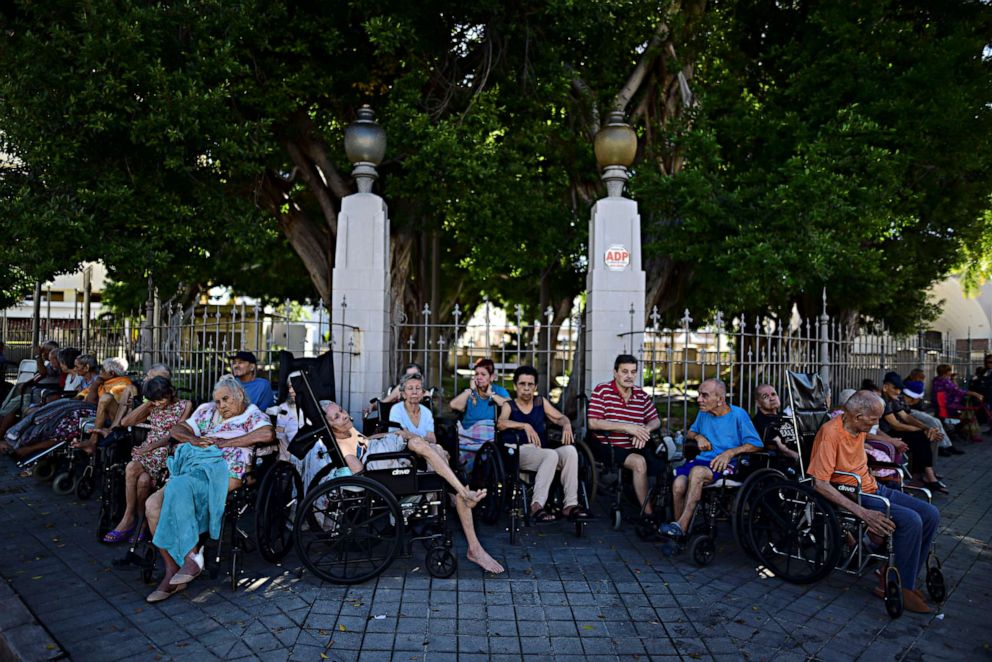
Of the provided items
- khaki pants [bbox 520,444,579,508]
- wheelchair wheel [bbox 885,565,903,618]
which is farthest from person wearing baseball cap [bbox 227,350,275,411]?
wheelchair wheel [bbox 885,565,903,618]

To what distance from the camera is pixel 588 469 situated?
6402 mm

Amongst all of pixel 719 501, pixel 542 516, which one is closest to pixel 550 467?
pixel 542 516

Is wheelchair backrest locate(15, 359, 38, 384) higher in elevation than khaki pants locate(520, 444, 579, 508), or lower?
higher

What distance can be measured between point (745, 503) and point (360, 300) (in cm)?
449

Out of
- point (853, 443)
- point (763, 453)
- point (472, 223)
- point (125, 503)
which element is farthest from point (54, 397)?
point (853, 443)

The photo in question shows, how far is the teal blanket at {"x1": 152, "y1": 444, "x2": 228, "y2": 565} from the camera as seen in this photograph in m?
4.27

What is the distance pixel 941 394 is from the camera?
36.9 ft

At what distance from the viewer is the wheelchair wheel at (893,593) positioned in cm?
411

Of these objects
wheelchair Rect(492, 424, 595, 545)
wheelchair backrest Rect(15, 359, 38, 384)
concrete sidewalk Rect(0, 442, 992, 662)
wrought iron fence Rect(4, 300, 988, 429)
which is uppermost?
wrought iron fence Rect(4, 300, 988, 429)

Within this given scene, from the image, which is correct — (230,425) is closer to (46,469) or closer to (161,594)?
(161,594)

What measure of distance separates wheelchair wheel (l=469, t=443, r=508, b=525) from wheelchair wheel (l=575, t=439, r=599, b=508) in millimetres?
754

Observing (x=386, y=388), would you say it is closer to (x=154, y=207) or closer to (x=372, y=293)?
(x=372, y=293)

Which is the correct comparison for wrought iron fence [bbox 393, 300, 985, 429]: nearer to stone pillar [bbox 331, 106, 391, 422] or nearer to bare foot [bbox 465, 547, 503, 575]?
stone pillar [bbox 331, 106, 391, 422]

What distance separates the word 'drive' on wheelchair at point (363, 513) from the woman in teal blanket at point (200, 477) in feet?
1.34
